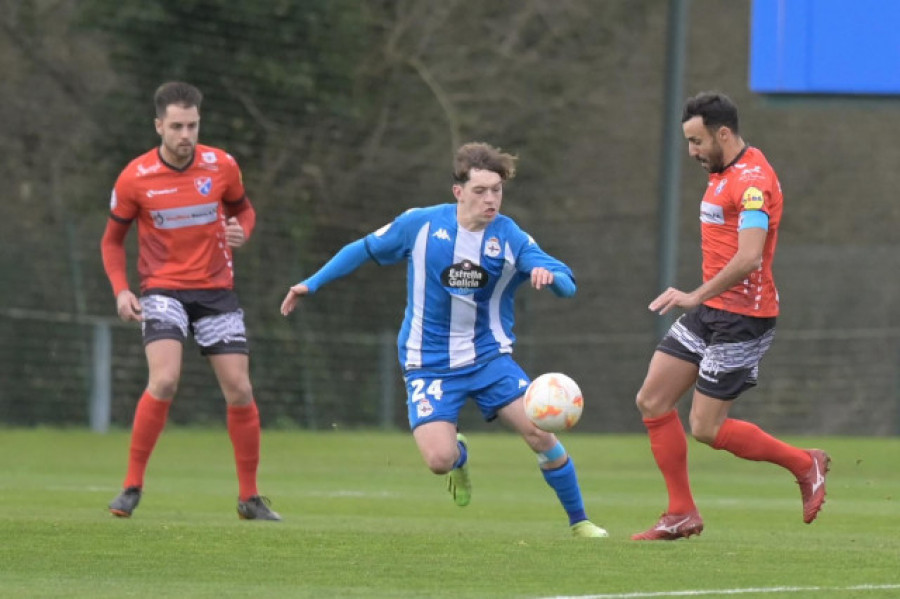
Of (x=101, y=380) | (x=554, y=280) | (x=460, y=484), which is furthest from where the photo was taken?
(x=101, y=380)

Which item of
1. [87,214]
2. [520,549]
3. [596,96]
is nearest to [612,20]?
[596,96]

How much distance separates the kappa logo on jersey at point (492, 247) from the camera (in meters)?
8.74

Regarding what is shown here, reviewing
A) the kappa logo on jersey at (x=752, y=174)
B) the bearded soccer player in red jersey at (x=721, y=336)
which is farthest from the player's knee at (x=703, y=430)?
the kappa logo on jersey at (x=752, y=174)

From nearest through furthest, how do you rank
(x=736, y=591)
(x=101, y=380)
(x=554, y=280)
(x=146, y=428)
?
1. (x=736, y=591)
2. (x=554, y=280)
3. (x=146, y=428)
4. (x=101, y=380)

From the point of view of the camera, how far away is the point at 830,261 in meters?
25.1

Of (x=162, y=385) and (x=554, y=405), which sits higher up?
(x=554, y=405)

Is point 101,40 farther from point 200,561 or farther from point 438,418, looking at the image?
point 200,561

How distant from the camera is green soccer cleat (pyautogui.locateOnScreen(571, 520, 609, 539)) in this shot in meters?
8.59

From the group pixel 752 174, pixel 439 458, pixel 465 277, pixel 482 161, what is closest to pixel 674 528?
pixel 439 458

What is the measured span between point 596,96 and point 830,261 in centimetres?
411

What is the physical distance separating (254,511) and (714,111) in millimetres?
3050

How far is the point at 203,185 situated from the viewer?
9.89 m

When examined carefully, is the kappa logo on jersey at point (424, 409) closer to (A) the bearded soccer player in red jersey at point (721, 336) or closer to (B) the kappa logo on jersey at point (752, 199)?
(A) the bearded soccer player in red jersey at point (721, 336)

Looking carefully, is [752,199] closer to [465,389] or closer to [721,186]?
[721,186]
